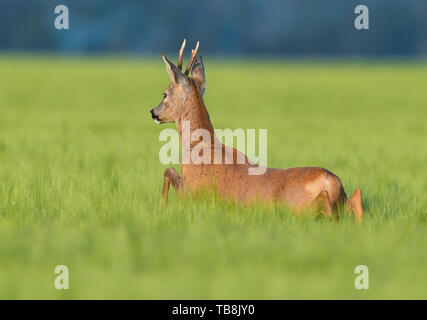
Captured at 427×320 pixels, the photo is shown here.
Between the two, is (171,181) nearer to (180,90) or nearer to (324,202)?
(180,90)

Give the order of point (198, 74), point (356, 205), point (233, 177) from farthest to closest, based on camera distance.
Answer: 1. point (198, 74)
2. point (233, 177)
3. point (356, 205)

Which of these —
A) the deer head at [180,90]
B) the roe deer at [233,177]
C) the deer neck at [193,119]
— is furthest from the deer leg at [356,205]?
the deer head at [180,90]

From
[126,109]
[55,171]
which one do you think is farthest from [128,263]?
[126,109]

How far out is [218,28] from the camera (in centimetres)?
15925

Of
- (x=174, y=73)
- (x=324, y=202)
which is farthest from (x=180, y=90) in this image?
(x=324, y=202)

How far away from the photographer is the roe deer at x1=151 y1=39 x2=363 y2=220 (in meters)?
6.62

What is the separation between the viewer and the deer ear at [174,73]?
294 inches

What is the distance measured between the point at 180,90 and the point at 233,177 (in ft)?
3.82

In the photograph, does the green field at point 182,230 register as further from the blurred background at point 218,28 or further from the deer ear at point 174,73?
the blurred background at point 218,28

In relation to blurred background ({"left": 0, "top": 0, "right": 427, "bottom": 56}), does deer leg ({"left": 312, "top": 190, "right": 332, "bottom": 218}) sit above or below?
below
